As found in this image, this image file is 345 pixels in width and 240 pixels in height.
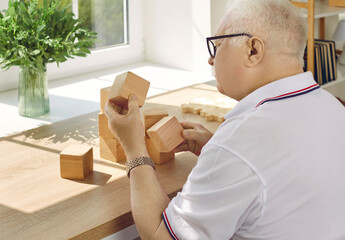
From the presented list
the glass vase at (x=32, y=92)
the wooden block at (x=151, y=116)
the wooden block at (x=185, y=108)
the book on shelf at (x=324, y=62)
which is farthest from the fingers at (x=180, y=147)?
the book on shelf at (x=324, y=62)

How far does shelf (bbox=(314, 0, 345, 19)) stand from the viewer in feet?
12.2

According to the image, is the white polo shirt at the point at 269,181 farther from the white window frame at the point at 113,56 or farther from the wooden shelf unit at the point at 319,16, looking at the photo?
the white window frame at the point at 113,56

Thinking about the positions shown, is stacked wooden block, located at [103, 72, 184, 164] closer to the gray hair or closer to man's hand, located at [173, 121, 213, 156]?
man's hand, located at [173, 121, 213, 156]

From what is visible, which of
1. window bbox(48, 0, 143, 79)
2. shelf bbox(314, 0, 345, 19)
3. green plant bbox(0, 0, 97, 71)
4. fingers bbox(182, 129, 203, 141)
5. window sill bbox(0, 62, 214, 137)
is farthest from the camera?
window bbox(48, 0, 143, 79)

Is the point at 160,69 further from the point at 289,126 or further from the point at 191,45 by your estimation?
the point at 289,126

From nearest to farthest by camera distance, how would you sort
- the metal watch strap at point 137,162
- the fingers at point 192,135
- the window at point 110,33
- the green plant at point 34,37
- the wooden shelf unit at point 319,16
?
the metal watch strap at point 137,162
the fingers at point 192,135
the green plant at point 34,37
the wooden shelf unit at point 319,16
the window at point 110,33

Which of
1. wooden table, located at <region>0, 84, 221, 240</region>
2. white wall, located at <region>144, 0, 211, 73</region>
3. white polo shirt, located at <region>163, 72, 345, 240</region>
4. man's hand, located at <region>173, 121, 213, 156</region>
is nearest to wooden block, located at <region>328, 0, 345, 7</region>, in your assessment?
white wall, located at <region>144, 0, 211, 73</region>

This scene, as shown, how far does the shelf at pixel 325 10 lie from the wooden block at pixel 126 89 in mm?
2444

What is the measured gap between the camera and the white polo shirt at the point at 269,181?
1101 mm

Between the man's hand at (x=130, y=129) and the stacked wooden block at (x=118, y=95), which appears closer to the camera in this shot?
the man's hand at (x=130, y=129)

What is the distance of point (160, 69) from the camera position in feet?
13.4

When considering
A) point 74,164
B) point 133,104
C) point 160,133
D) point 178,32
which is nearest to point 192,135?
point 160,133

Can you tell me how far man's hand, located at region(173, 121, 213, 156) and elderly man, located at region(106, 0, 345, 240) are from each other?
36 centimetres

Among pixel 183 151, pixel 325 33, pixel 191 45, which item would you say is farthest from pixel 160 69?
pixel 183 151
